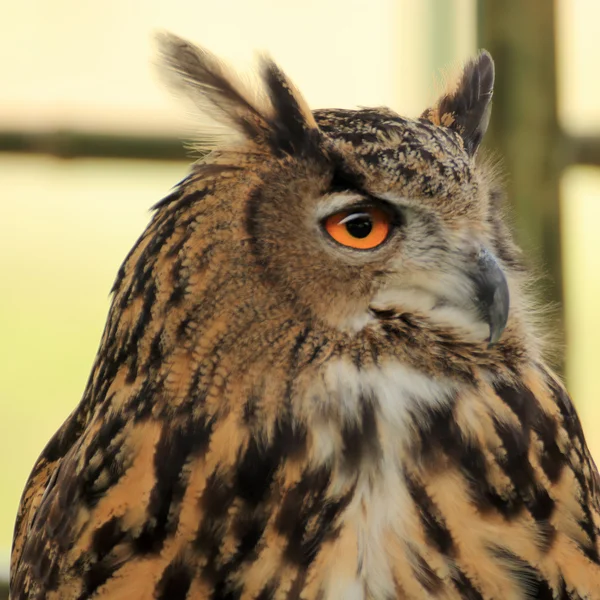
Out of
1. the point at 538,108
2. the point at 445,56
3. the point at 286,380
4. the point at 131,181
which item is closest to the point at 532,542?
the point at 286,380

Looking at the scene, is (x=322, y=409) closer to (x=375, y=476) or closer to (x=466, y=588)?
(x=375, y=476)

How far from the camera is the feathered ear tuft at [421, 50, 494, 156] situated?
1.37m

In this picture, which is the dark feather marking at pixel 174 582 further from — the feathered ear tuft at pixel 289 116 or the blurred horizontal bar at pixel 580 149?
the blurred horizontal bar at pixel 580 149

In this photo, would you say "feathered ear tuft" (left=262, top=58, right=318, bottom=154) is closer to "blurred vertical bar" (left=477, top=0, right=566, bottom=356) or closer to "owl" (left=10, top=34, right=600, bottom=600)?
"owl" (left=10, top=34, right=600, bottom=600)

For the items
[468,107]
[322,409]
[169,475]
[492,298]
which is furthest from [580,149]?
[169,475]

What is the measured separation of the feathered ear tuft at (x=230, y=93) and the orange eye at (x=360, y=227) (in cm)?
11

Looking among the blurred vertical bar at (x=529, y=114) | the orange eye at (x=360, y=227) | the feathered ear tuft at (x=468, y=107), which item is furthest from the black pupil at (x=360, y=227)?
the blurred vertical bar at (x=529, y=114)

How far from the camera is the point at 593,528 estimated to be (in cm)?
125

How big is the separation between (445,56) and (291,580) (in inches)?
56.6

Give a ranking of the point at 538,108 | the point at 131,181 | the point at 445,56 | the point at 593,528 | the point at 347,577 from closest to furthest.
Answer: the point at 347,577 < the point at 593,528 < the point at 538,108 < the point at 445,56 < the point at 131,181

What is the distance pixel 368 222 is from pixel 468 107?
0.30 meters

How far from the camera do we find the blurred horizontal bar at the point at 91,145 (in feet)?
6.04

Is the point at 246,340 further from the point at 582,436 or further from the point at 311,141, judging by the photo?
the point at 582,436

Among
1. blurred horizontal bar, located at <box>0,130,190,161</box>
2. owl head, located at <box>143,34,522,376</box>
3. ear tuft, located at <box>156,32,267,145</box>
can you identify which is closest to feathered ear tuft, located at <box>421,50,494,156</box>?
owl head, located at <box>143,34,522,376</box>
